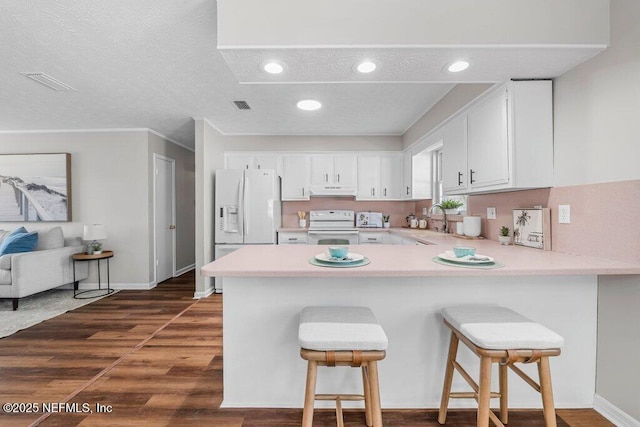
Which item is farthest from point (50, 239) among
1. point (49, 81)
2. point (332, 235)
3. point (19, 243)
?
point (332, 235)

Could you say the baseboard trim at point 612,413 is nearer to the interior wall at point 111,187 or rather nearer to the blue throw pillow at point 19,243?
the interior wall at point 111,187

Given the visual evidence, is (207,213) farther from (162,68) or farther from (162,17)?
(162,17)

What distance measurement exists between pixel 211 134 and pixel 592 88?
4027 millimetres

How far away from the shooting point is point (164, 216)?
15.8 feet

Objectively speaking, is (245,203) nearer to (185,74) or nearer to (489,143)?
(185,74)

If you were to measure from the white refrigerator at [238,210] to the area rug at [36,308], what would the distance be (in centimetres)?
174

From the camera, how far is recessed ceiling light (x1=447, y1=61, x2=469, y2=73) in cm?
171

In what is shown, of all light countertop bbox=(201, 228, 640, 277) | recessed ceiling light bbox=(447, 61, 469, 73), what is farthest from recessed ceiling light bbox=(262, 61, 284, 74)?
light countertop bbox=(201, 228, 640, 277)

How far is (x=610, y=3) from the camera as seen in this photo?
1.54m

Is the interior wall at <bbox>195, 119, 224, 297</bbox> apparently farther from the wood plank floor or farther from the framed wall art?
the framed wall art

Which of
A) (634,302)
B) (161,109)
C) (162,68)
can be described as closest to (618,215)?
(634,302)

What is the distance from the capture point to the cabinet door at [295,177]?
457 centimetres

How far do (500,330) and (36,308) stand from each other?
184 inches

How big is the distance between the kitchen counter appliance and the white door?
2.45 m
